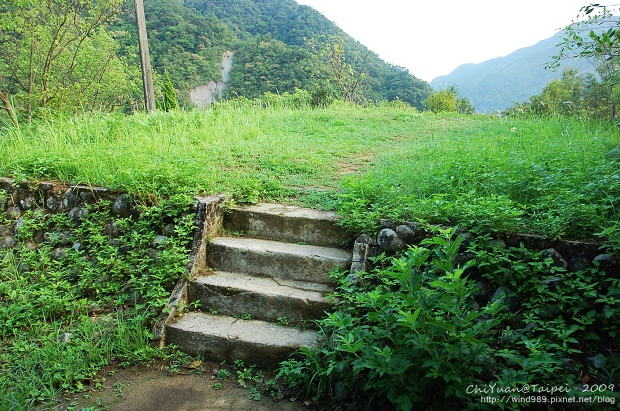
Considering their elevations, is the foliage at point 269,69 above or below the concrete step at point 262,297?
above

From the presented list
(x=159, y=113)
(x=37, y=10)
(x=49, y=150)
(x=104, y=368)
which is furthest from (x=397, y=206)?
(x=37, y=10)

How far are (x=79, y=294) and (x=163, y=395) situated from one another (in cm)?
153

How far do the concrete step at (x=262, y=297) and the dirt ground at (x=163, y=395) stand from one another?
20.6 inches

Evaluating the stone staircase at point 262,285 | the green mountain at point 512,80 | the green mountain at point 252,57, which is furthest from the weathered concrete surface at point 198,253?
the green mountain at point 512,80

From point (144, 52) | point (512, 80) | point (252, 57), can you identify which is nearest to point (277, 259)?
point (144, 52)

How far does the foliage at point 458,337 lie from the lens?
2.15m

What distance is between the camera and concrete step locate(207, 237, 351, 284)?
11.2ft

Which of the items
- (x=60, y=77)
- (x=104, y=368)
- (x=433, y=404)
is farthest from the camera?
(x=60, y=77)

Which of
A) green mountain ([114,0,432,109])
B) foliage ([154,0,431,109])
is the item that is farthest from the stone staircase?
green mountain ([114,0,432,109])

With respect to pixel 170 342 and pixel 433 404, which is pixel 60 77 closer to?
pixel 170 342

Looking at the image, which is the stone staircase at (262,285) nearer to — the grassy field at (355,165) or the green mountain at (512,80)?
the grassy field at (355,165)

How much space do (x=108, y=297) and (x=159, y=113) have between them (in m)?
4.47

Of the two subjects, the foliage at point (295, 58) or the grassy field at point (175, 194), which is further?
the foliage at point (295, 58)

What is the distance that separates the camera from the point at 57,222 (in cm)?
432
